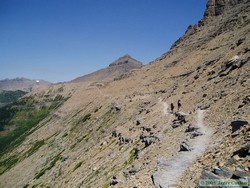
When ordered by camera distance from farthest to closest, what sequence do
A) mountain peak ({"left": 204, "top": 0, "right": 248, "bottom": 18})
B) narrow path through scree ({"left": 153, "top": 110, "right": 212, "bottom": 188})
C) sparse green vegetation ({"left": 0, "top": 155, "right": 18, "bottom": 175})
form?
1. mountain peak ({"left": 204, "top": 0, "right": 248, "bottom": 18})
2. sparse green vegetation ({"left": 0, "top": 155, "right": 18, "bottom": 175})
3. narrow path through scree ({"left": 153, "top": 110, "right": 212, "bottom": 188})

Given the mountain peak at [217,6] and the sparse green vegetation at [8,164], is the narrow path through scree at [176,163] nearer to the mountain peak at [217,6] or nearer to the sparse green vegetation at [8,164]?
the sparse green vegetation at [8,164]

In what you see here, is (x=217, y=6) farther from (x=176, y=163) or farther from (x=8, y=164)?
(x=176, y=163)

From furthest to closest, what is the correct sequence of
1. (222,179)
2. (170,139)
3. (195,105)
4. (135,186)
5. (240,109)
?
(195,105)
(170,139)
(240,109)
(135,186)
(222,179)

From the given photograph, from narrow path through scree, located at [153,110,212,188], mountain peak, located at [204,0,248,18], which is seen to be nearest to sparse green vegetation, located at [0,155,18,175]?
mountain peak, located at [204,0,248,18]

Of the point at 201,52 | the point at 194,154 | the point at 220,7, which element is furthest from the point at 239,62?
the point at 220,7

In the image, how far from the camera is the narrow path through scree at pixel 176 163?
22.4 m

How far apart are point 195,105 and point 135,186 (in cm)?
2336

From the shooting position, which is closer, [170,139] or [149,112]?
[170,139]

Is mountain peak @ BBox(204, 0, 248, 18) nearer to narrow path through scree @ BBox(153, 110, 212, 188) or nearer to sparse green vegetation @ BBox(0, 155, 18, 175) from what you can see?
sparse green vegetation @ BBox(0, 155, 18, 175)

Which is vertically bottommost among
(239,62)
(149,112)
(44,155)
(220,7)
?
(44,155)

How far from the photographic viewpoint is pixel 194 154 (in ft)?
83.4

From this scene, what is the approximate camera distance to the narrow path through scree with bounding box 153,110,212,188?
22.4 m

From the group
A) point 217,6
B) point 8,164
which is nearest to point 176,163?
point 8,164

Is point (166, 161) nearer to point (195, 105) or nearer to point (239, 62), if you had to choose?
point (195, 105)
